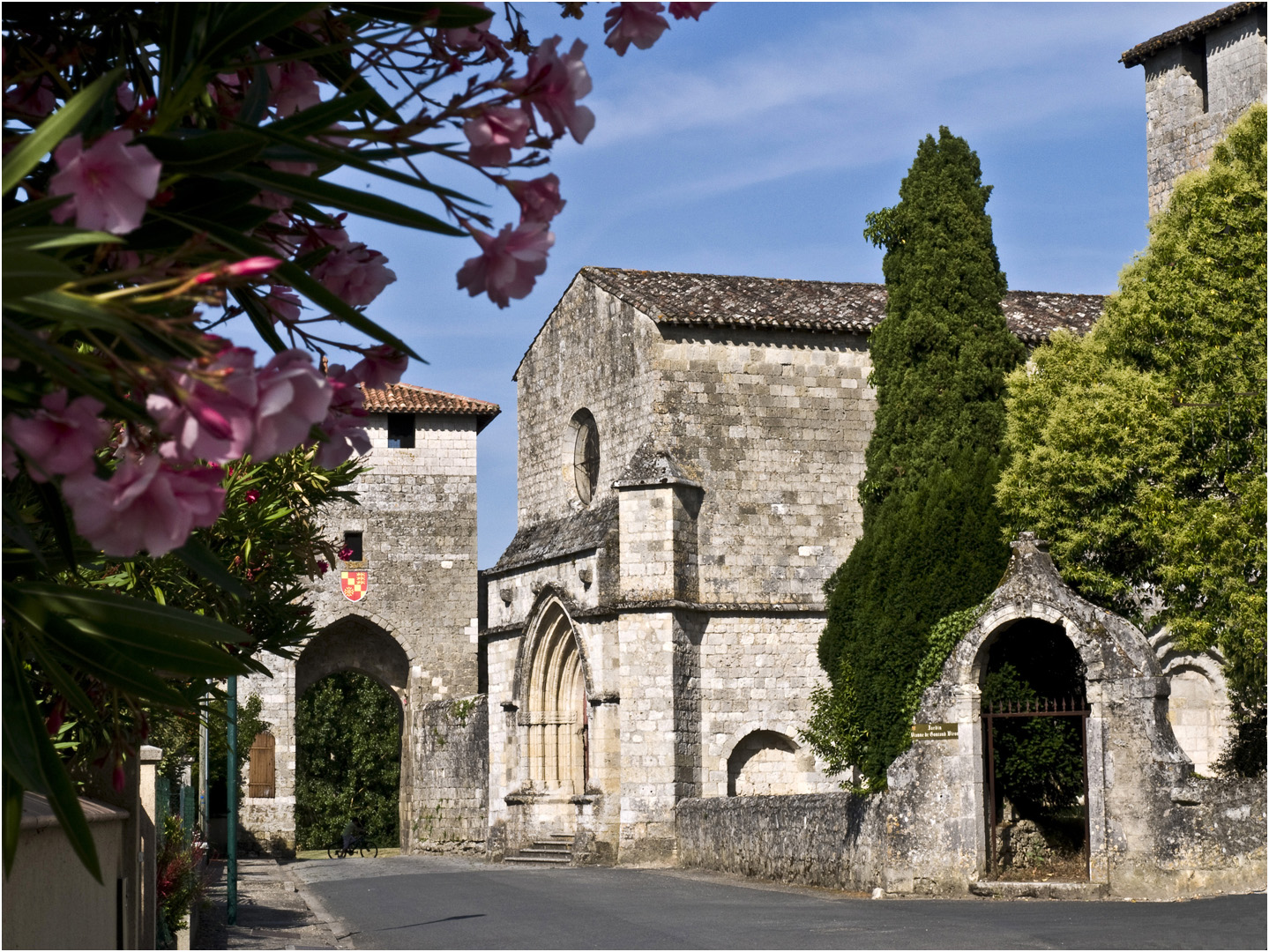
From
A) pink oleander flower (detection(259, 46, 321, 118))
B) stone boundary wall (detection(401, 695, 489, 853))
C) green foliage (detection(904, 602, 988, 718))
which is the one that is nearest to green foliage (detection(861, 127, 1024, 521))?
green foliage (detection(904, 602, 988, 718))

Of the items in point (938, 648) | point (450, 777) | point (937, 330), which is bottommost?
point (450, 777)

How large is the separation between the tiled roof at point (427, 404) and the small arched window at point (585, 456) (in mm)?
5766

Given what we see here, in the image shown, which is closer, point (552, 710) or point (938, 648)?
point (938, 648)

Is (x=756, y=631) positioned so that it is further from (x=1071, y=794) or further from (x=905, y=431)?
(x=1071, y=794)

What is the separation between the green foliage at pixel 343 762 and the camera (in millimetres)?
38469

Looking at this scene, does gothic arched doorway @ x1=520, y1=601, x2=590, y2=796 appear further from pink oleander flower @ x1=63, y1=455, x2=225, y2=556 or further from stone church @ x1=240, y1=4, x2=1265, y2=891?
pink oleander flower @ x1=63, y1=455, x2=225, y2=556

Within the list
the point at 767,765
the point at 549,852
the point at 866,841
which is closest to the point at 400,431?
the point at 549,852

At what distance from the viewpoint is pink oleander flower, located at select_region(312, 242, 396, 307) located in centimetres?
294

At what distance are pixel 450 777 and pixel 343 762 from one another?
298 inches

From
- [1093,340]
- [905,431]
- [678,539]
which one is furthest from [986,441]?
[678,539]

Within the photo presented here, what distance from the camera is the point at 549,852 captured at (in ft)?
89.9

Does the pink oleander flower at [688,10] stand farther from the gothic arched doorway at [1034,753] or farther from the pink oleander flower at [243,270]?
the gothic arched doorway at [1034,753]

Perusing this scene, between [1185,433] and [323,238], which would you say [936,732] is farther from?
[323,238]

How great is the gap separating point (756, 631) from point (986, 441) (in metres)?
6.66
